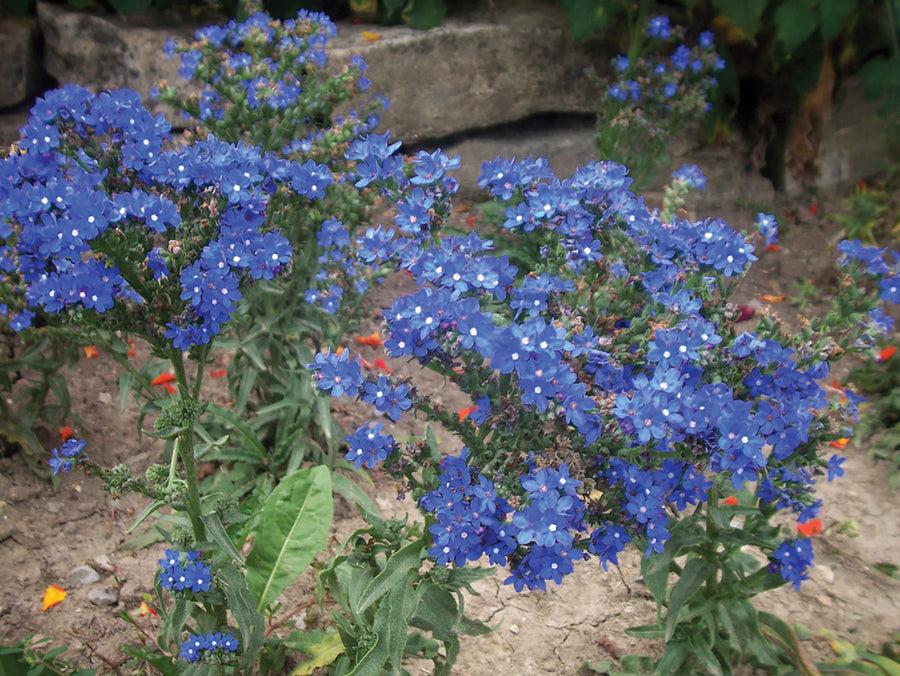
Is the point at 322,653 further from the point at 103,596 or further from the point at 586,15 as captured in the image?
the point at 586,15

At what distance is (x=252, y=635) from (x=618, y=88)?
360 cm

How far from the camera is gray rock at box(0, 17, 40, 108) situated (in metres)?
4.57

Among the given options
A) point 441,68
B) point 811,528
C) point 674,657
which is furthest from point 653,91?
point 674,657

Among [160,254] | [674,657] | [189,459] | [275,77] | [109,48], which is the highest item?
[275,77]

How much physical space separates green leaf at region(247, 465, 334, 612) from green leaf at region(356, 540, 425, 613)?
0.55 metres

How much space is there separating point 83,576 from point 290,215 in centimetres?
155

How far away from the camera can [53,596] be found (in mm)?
2734

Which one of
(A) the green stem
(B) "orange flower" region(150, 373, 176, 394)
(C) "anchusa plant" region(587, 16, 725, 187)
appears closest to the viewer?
(A) the green stem

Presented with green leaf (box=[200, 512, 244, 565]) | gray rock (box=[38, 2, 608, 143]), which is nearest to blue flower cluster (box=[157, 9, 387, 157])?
gray rock (box=[38, 2, 608, 143])

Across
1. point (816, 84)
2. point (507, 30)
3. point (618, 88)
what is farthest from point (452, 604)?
point (816, 84)

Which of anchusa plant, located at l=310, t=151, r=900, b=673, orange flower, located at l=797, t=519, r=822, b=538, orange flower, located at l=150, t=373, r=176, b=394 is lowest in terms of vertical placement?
orange flower, located at l=797, t=519, r=822, b=538

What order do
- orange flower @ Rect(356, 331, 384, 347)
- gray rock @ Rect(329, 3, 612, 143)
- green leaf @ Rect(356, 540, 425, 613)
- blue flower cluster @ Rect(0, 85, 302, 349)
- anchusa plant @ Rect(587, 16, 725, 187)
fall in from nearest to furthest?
blue flower cluster @ Rect(0, 85, 302, 349) < green leaf @ Rect(356, 540, 425, 613) < orange flower @ Rect(356, 331, 384, 347) < anchusa plant @ Rect(587, 16, 725, 187) < gray rock @ Rect(329, 3, 612, 143)

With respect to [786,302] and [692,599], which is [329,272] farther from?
[786,302]

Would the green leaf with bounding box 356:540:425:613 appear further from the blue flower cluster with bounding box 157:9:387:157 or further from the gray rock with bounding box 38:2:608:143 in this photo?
the gray rock with bounding box 38:2:608:143
